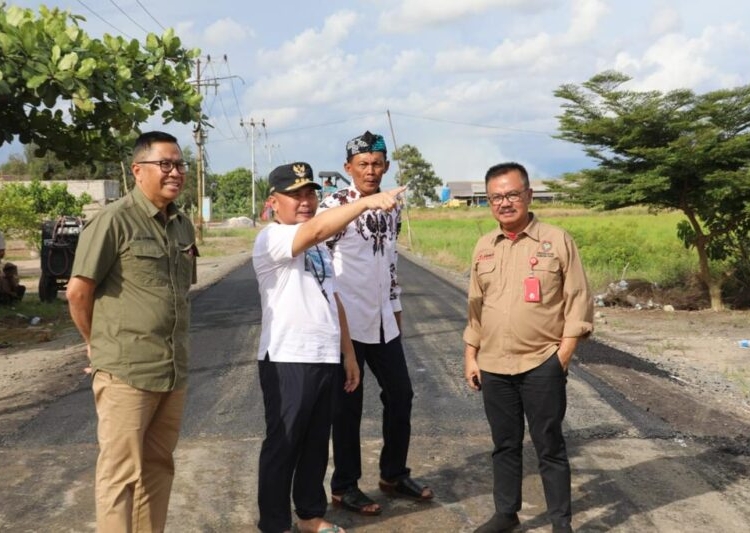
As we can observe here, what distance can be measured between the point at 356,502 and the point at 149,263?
1.85 metres

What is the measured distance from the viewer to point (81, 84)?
8.59 m

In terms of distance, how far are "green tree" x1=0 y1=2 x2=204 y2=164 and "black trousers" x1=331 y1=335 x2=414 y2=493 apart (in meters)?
5.61

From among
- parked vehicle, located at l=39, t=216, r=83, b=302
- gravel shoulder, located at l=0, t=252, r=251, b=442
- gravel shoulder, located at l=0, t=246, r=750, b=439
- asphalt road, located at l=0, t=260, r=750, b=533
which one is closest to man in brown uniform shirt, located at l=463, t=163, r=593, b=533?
asphalt road, located at l=0, t=260, r=750, b=533

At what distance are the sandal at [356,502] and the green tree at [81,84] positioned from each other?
19.4ft

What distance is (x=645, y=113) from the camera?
45.1 feet

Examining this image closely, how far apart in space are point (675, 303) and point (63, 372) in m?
11.3

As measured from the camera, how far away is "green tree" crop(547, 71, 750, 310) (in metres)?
13.4

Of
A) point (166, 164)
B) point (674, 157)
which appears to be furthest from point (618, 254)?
point (166, 164)

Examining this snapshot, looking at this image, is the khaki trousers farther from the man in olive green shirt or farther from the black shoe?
the black shoe

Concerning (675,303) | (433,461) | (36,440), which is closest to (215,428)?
(36,440)

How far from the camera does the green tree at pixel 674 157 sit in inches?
526

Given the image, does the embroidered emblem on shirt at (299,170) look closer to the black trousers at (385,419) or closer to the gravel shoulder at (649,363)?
the black trousers at (385,419)

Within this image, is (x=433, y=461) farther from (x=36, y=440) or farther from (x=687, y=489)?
(x=36, y=440)

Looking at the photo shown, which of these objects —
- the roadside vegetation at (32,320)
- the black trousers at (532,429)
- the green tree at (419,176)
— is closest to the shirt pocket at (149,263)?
the black trousers at (532,429)
